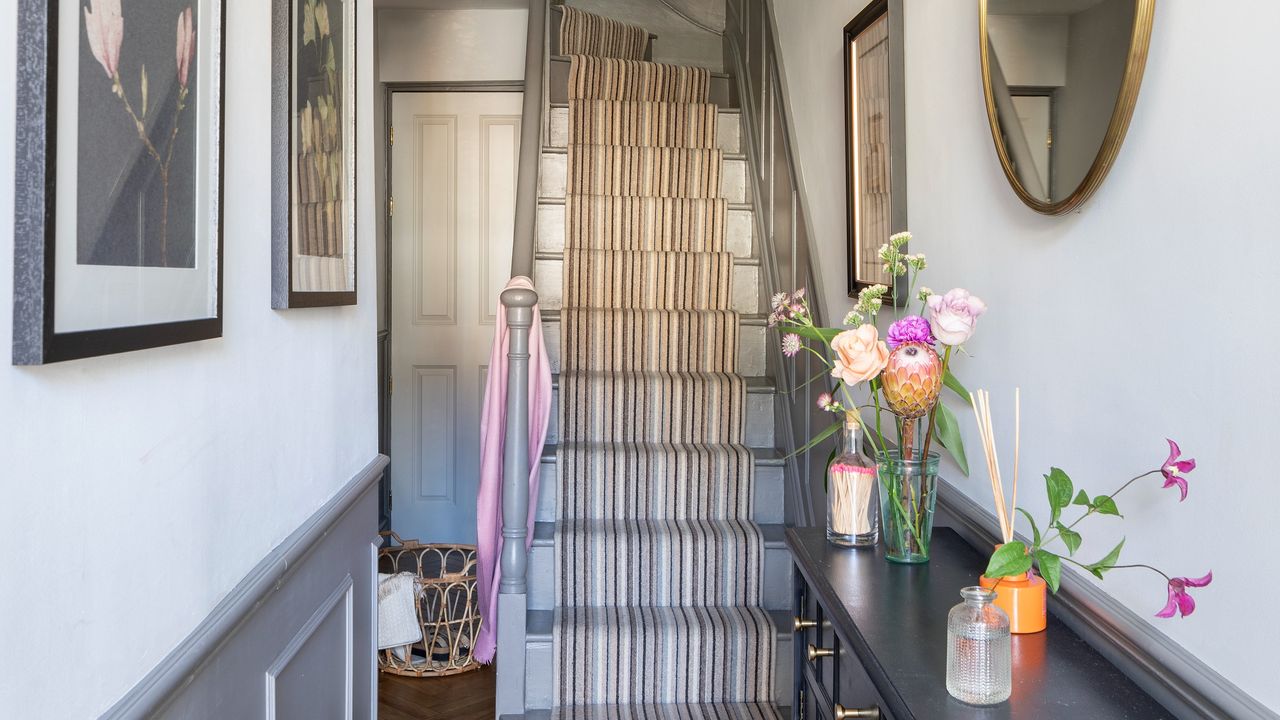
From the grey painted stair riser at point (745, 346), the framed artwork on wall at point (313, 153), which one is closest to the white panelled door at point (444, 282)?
the grey painted stair riser at point (745, 346)

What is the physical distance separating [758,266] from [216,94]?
306cm

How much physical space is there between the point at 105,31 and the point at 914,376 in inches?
44.9

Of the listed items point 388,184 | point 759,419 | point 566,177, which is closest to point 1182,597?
point 759,419

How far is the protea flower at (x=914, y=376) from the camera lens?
4.97ft

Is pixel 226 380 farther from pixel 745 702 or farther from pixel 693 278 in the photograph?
pixel 693 278

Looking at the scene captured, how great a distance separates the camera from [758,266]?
4.11m

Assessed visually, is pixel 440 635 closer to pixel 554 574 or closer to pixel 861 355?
pixel 554 574

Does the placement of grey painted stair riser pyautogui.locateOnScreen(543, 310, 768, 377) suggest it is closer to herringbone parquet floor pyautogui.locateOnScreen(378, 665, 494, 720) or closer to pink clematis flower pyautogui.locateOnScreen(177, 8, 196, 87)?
herringbone parquet floor pyautogui.locateOnScreen(378, 665, 494, 720)

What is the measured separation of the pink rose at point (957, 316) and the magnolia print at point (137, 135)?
3.30 ft

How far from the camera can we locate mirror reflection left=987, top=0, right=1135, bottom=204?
1.27m

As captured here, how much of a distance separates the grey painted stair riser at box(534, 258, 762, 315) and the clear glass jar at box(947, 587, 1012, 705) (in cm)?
299

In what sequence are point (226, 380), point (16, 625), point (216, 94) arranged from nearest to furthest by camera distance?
point (16, 625)
point (216, 94)
point (226, 380)

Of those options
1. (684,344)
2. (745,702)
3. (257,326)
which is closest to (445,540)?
(684,344)

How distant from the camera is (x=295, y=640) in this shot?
1698 mm
